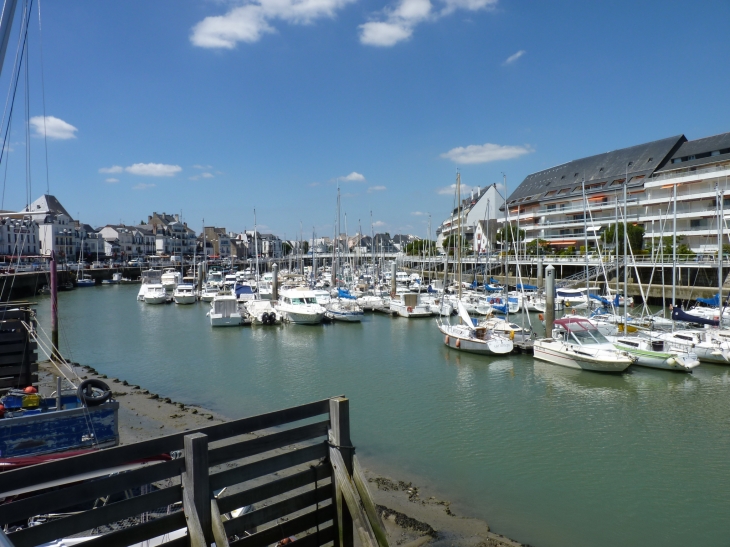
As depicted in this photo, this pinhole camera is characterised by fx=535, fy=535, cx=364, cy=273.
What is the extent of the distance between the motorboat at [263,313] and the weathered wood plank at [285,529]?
35056 mm

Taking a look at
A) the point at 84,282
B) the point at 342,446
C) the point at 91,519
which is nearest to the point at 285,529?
the point at 342,446

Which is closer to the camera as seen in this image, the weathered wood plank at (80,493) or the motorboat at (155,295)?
the weathered wood plank at (80,493)

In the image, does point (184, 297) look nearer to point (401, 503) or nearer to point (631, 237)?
point (631, 237)

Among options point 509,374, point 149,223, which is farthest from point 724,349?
point 149,223

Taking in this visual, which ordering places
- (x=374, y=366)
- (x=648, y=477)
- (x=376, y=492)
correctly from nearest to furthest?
(x=376, y=492), (x=648, y=477), (x=374, y=366)

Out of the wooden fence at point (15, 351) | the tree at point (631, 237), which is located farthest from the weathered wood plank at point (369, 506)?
the tree at point (631, 237)

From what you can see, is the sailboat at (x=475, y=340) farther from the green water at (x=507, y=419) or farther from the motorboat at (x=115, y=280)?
the motorboat at (x=115, y=280)

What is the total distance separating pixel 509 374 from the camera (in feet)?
81.8

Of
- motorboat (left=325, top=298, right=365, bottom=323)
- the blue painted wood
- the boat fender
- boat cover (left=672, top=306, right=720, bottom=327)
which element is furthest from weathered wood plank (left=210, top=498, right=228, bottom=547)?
motorboat (left=325, top=298, right=365, bottom=323)

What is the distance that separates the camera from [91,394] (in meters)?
10.4

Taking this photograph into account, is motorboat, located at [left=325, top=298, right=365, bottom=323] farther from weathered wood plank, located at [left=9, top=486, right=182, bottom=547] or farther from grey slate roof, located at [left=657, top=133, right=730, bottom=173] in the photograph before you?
grey slate roof, located at [left=657, top=133, right=730, bottom=173]

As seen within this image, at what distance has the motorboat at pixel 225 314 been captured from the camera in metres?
40.7

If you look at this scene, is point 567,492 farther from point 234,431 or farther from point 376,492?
point 234,431

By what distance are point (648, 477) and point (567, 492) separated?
251 cm
